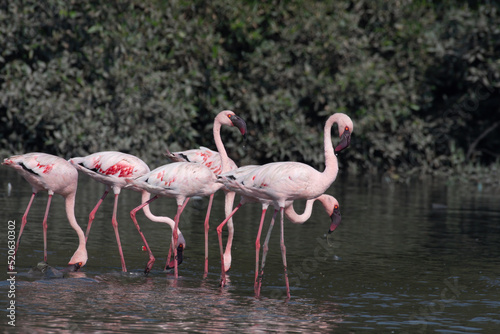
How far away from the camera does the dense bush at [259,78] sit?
59.8 feet

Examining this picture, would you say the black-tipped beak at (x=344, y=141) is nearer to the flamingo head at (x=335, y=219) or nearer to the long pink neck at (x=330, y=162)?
the long pink neck at (x=330, y=162)

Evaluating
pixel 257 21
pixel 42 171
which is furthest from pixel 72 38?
pixel 42 171

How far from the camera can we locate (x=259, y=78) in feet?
66.3

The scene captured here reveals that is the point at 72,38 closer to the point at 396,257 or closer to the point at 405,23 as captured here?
the point at 405,23

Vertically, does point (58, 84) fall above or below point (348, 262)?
above

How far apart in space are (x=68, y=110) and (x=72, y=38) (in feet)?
6.29

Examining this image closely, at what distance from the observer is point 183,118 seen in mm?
18969

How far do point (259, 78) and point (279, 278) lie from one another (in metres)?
12.6

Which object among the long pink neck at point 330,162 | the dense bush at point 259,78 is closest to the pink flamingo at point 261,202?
the long pink neck at point 330,162

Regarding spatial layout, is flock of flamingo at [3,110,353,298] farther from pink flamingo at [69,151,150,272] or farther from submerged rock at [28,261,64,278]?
submerged rock at [28,261,64,278]

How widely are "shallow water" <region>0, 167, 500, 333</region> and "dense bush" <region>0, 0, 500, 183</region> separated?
17.2 feet

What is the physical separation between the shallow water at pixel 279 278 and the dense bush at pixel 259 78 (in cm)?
525

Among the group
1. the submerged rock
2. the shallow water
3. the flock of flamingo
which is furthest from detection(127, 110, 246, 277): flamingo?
the submerged rock

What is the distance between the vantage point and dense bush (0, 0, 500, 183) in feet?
59.8
